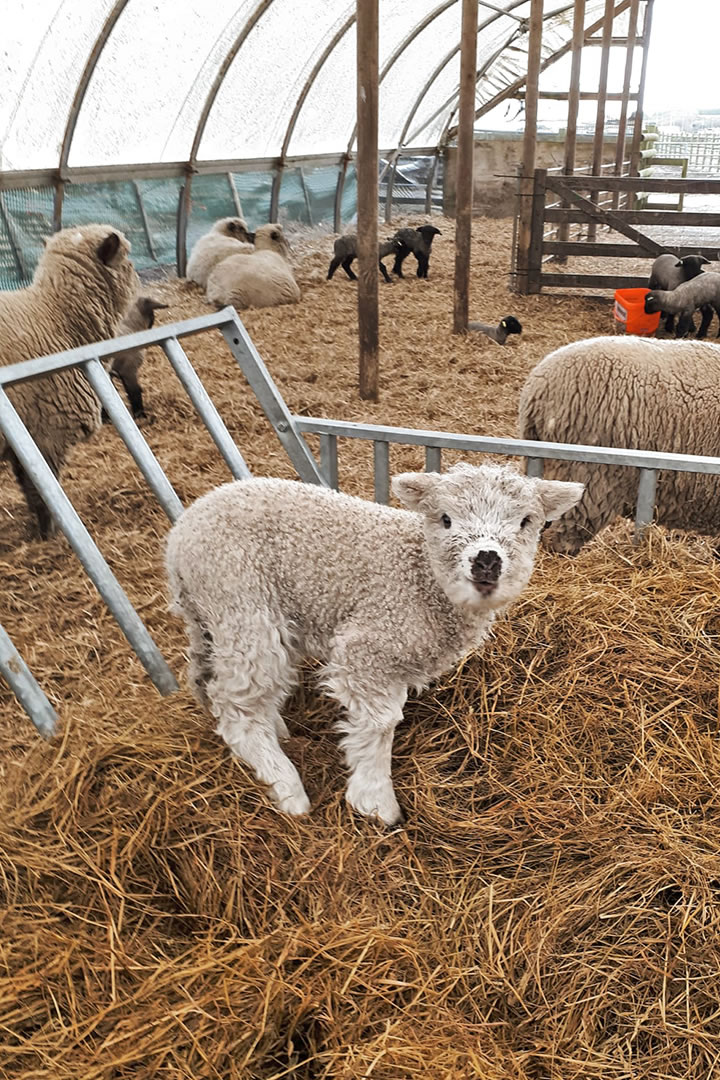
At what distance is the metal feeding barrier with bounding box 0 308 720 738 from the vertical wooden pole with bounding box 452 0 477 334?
5.59m

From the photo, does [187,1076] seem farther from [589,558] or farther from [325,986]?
[589,558]

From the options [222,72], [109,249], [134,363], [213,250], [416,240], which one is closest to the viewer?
[109,249]

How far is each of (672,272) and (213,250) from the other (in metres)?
5.29

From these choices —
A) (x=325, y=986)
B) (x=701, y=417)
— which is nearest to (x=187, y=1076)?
(x=325, y=986)

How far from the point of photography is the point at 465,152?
325 inches

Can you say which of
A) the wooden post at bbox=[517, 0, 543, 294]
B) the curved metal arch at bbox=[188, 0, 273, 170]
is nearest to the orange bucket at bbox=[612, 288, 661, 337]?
the wooden post at bbox=[517, 0, 543, 294]

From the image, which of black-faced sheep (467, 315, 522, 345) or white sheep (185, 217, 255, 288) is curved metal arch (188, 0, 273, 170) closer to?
white sheep (185, 217, 255, 288)

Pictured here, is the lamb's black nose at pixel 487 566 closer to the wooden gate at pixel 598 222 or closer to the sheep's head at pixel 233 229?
the wooden gate at pixel 598 222

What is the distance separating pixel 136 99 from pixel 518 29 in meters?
12.3

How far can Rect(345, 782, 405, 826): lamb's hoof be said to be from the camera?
85.4 inches

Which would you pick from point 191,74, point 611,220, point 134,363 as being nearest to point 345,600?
point 134,363

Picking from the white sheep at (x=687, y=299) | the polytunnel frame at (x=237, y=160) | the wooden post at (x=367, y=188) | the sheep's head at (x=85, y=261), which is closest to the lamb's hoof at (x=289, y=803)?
the sheep's head at (x=85, y=261)

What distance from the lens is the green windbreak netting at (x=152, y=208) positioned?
337 inches

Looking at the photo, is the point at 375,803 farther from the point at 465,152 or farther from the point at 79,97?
the point at 79,97
